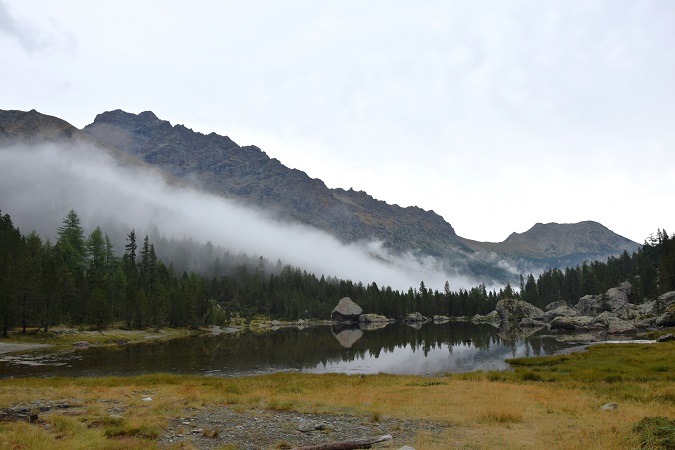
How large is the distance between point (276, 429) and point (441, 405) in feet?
39.3

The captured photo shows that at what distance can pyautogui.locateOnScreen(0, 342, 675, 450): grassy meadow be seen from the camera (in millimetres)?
16016

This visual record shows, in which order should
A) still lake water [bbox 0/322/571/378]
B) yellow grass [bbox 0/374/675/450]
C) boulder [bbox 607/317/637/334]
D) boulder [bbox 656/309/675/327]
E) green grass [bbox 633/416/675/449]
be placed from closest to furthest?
1. green grass [bbox 633/416/675/449]
2. yellow grass [bbox 0/374/675/450]
3. still lake water [bbox 0/322/571/378]
4. boulder [bbox 656/309/675/327]
5. boulder [bbox 607/317/637/334]

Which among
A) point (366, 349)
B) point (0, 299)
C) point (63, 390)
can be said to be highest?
point (0, 299)

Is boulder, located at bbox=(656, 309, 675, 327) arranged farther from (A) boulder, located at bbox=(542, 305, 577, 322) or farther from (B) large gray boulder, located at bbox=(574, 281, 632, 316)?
(A) boulder, located at bbox=(542, 305, 577, 322)

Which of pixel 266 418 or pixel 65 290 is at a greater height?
pixel 65 290

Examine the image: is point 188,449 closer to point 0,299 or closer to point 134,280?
point 0,299

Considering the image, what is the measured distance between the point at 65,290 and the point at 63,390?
83220 mm

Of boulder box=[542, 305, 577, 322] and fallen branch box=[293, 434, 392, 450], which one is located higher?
fallen branch box=[293, 434, 392, 450]

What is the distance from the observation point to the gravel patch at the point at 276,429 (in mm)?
16922

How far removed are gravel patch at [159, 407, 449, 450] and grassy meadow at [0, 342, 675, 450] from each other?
746 millimetres

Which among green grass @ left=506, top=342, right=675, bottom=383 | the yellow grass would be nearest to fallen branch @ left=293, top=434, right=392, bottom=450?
the yellow grass

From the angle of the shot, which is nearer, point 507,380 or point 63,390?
point 63,390

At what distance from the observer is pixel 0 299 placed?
248 feet

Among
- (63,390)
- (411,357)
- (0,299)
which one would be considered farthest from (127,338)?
(63,390)
